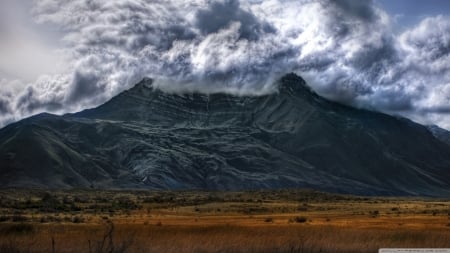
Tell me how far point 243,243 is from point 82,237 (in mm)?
8510

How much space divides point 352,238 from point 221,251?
321 inches

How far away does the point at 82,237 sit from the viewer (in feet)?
110

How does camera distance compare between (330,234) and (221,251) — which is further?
(330,234)

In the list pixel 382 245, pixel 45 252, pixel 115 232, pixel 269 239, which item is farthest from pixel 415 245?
pixel 45 252

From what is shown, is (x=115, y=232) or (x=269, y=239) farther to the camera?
(x=115, y=232)

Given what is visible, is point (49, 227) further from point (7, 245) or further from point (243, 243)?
point (243, 243)

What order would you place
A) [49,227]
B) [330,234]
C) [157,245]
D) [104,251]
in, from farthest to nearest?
[49,227], [330,234], [157,245], [104,251]

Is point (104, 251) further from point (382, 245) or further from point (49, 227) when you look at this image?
point (49, 227)

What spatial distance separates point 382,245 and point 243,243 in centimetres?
693

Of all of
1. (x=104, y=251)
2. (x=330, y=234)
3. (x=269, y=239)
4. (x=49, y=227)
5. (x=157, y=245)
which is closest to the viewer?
(x=104, y=251)

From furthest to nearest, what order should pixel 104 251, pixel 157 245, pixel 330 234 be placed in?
pixel 330 234 < pixel 157 245 < pixel 104 251

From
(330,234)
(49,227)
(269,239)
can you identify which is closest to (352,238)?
(330,234)

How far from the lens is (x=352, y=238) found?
112ft

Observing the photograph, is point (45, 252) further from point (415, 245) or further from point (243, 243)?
point (415, 245)
